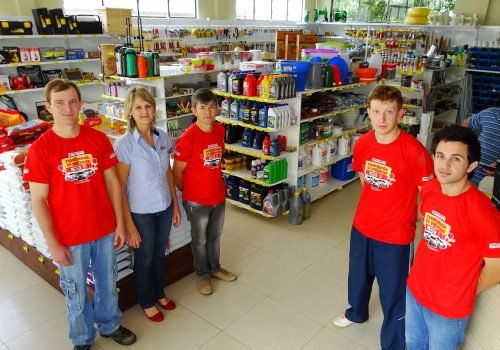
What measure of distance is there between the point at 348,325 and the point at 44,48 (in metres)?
7.10

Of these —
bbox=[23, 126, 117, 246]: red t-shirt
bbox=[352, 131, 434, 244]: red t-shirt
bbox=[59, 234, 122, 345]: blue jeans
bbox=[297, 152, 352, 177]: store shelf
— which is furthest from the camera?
bbox=[297, 152, 352, 177]: store shelf

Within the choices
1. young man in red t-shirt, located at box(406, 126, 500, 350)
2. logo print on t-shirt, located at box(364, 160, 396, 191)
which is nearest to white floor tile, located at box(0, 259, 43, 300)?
logo print on t-shirt, located at box(364, 160, 396, 191)

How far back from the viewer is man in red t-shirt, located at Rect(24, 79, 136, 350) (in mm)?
2240

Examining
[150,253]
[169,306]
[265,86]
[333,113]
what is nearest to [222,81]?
[265,86]

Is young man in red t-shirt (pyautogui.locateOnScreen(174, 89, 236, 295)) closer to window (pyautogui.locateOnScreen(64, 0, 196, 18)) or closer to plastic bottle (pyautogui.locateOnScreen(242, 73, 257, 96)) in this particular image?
plastic bottle (pyautogui.locateOnScreen(242, 73, 257, 96))

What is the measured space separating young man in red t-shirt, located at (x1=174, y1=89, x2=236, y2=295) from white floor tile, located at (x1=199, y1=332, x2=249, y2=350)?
21.8 inches

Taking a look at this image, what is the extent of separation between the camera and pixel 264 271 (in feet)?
12.7

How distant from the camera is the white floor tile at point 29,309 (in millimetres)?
3061

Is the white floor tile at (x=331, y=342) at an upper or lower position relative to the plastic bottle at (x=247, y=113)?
lower

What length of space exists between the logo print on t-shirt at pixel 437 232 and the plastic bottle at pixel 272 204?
2.81 meters

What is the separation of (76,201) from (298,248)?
102 inches

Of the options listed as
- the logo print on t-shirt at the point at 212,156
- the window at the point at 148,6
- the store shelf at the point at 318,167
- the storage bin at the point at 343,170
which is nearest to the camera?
the logo print on t-shirt at the point at 212,156

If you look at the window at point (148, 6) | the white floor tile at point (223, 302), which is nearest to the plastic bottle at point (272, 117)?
the white floor tile at point (223, 302)

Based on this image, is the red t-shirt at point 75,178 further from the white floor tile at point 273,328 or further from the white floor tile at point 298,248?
the white floor tile at point 298,248
